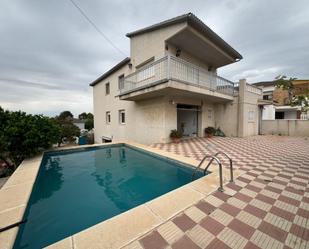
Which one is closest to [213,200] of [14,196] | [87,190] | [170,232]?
[170,232]

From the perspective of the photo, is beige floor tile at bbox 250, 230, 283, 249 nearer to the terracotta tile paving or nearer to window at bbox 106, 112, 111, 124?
the terracotta tile paving

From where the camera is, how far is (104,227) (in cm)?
205

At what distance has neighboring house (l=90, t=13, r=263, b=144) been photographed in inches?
326

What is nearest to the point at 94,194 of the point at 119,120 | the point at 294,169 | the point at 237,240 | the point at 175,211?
the point at 175,211

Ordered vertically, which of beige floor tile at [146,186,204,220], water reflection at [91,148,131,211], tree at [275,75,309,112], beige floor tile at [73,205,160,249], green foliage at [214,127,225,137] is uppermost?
tree at [275,75,309,112]

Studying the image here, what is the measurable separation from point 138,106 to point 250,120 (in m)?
10.1

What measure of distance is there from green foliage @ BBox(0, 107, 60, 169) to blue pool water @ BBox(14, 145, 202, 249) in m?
1.11

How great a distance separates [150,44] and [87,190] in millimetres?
9767

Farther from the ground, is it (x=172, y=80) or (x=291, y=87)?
(x=172, y=80)

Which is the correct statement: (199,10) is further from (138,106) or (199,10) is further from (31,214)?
(31,214)

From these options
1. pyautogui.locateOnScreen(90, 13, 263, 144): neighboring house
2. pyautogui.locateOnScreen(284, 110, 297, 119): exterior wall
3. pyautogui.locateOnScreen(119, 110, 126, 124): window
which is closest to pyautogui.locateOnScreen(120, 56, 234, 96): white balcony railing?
pyautogui.locateOnScreen(90, 13, 263, 144): neighboring house

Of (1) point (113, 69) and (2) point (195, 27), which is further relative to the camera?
(1) point (113, 69)

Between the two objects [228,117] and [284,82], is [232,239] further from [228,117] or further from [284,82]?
[228,117]

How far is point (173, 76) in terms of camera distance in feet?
25.2
